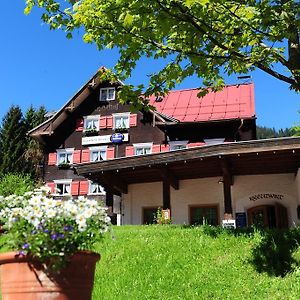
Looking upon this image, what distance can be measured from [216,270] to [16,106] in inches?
1581

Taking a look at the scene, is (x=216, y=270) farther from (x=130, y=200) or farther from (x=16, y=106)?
(x=16, y=106)

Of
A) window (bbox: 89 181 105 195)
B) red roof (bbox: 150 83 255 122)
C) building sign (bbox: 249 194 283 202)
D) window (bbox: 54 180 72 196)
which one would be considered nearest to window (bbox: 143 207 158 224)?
building sign (bbox: 249 194 283 202)

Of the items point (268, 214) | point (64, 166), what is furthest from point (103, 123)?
point (268, 214)

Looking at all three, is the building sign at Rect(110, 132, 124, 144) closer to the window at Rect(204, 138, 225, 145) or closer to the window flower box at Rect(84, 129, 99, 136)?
the window flower box at Rect(84, 129, 99, 136)

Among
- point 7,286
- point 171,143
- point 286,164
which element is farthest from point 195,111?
point 7,286

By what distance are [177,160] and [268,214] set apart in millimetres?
4943

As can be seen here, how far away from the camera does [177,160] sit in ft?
55.8

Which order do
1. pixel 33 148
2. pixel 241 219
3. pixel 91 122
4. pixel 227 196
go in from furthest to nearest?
1. pixel 33 148
2. pixel 91 122
3. pixel 241 219
4. pixel 227 196

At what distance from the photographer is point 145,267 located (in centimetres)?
1049

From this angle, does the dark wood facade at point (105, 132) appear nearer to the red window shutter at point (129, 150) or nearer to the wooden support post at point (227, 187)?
the red window shutter at point (129, 150)

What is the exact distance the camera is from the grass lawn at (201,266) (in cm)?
891

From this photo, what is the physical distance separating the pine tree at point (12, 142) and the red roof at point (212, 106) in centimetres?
1640

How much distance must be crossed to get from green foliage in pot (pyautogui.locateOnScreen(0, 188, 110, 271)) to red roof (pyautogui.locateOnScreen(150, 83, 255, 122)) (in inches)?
972

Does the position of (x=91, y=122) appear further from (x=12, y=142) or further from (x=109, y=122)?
(x=12, y=142)
